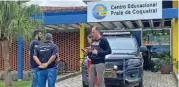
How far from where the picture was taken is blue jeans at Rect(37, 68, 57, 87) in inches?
355

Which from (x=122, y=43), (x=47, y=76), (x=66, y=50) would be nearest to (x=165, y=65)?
(x=122, y=43)

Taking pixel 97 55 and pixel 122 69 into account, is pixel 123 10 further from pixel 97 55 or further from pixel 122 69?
pixel 97 55

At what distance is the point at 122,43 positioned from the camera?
12.6 metres

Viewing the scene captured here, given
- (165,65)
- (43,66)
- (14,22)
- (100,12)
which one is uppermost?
(100,12)

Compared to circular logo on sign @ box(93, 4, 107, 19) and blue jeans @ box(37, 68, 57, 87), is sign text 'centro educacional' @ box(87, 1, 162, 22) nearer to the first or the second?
circular logo on sign @ box(93, 4, 107, 19)

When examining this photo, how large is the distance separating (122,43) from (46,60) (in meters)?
4.17

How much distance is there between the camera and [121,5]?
57.2ft

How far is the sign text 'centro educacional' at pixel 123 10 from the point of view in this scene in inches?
677

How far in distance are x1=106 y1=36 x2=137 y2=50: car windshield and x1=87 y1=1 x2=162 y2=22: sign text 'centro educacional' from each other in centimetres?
441

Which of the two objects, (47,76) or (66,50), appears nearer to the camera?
(47,76)

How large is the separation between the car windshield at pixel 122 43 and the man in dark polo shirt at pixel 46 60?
373 cm

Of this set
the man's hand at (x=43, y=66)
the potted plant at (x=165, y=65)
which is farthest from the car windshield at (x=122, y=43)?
the potted plant at (x=165, y=65)

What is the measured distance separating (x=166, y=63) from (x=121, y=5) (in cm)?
343

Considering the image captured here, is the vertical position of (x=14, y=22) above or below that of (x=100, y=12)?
below
